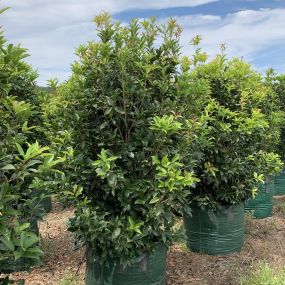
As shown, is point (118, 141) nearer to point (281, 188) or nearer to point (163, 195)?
point (163, 195)

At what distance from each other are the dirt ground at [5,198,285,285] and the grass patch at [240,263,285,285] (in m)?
0.13

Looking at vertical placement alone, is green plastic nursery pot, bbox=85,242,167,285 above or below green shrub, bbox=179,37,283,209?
below

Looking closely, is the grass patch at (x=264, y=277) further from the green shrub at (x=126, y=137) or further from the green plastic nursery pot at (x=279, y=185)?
the green plastic nursery pot at (x=279, y=185)

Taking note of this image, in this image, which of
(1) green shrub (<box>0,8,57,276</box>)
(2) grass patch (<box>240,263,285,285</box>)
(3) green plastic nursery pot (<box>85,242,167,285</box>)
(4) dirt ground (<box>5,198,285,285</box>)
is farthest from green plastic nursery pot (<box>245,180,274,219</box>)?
(1) green shrub (<box>0,8,57,276</box>)

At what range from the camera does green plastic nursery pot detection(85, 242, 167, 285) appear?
339 cm

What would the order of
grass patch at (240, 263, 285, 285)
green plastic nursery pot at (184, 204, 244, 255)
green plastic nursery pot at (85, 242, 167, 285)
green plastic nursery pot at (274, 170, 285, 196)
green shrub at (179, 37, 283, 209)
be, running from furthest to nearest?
green plastic nursery pot at (274, 170, 285, 196) → green plastic nursery pot at (184, 204, 244, 255) → green shrub at (179, 37, 283, 209) → grass patch at (240, 263, 285, 285) → green plastic nursery pot at (85, 242, 167, 285)

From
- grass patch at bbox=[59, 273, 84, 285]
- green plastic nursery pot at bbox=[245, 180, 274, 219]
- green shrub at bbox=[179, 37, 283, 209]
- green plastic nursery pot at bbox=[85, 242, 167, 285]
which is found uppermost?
green shrub at bbox=[179, 37, 283, 209]

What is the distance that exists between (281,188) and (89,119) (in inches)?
245

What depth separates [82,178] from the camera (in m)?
3.31

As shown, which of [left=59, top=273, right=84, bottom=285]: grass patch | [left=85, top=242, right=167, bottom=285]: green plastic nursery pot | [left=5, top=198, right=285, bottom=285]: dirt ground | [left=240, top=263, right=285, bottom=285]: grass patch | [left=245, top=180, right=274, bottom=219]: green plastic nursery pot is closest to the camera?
[left=85, top=242, right=167, bottom=285]: green plastic nursery pot

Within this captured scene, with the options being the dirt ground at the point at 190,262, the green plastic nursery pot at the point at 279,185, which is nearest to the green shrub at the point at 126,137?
the dirt ground at the point at 190,262

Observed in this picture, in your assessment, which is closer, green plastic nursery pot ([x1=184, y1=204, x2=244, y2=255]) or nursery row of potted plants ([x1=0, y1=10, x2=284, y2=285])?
nursery row of potted plants ([x1=0, y1=10, x2=284, y2=285])

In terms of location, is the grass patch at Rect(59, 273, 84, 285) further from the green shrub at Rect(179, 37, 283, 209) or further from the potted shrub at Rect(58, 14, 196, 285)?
the green shrub at Rect(179, 37, 283, 209)

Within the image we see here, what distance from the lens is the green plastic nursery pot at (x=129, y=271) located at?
133 inches
